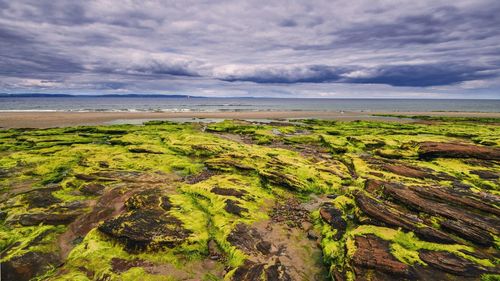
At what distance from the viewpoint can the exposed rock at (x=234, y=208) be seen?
11602mm

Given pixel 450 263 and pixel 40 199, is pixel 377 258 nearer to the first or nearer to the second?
pixel 450 263

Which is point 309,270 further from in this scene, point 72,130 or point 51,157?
point 72,130

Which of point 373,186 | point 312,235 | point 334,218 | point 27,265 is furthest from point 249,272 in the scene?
point 373,186

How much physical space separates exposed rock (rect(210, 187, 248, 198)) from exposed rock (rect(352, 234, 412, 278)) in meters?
5.92

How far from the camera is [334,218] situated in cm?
1102

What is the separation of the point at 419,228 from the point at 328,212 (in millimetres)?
3349

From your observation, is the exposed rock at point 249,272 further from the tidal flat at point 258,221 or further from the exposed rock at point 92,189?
the exposed rock at point 92,189

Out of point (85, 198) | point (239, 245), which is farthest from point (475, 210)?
point (85, 198)

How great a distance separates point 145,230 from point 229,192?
4495mm

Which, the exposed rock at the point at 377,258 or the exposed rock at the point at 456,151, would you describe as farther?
the exposed rock at the point at 456,151

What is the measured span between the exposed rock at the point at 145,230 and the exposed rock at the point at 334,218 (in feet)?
18.4

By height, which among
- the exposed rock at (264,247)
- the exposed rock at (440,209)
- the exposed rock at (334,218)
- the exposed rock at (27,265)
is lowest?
the exposed rock at (27,265)

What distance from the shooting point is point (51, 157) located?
21.2m

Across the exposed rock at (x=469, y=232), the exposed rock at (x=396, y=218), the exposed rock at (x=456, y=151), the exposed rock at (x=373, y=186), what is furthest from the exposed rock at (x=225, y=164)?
the exposed rock at (x=456, y=151)
